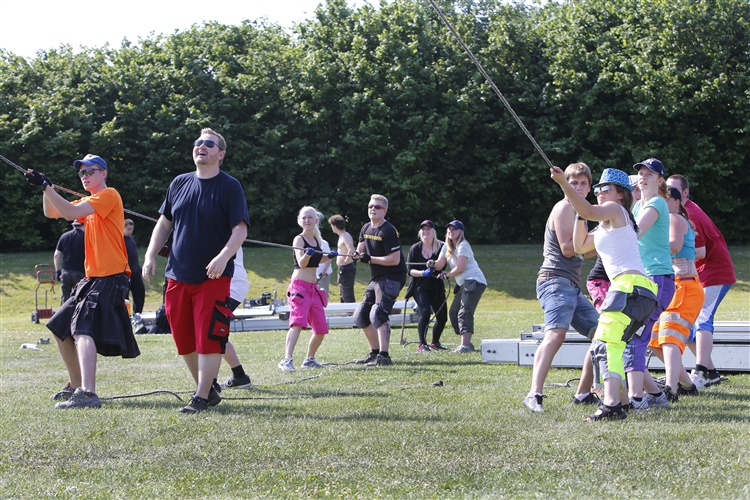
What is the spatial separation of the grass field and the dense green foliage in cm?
2552

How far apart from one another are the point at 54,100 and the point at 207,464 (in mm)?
32215

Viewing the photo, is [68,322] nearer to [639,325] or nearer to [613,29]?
[639,325]

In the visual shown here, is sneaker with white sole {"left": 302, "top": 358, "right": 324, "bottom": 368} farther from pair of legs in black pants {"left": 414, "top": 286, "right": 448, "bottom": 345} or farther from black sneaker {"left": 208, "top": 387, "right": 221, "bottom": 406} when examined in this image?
black sneaker {"left": 208, "top": 387, "right": 221, "bottom": 406}

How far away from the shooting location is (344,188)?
3406cm

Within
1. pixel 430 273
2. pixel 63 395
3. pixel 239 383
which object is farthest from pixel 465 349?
pixel 63 395

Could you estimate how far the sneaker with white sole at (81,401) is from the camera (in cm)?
614

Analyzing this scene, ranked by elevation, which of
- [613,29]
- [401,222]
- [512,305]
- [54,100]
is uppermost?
[613,29]

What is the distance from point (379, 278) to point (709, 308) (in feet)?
11.8

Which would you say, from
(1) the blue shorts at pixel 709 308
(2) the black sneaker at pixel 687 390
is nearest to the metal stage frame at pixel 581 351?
(2) the black sneaker at pixel 687 390

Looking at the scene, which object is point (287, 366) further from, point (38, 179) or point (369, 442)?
point (369, 442)

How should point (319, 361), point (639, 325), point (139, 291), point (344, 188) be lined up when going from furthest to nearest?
point (344, 188), point (139, 291), point (319, 361), point (639, 325)

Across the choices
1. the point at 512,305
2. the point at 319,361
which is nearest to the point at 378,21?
the point at 512,305

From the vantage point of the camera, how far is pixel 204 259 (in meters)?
5.88

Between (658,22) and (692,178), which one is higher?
(658,22)
